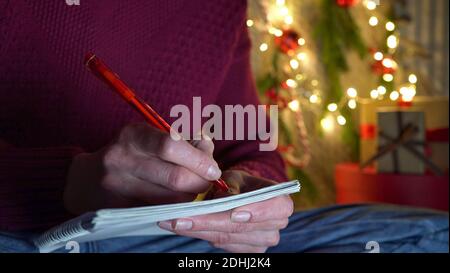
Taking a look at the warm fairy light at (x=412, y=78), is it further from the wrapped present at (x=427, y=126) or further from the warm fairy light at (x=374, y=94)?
the wrapped present at (x=427, y=126)

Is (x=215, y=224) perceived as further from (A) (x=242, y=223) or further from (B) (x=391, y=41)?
(B) (x=391, y=41)

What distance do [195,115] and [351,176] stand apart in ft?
2.46

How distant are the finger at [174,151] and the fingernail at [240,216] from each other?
0.03 metres

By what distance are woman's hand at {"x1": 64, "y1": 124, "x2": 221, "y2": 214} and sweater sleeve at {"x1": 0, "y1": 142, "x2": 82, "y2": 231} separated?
0.06 meters

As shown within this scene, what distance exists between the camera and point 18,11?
501 millimetres

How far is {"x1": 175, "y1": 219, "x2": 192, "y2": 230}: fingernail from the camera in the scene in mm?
379

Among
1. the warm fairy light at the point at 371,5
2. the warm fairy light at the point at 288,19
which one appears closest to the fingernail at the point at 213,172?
the warm fairy light at the point at 288,19

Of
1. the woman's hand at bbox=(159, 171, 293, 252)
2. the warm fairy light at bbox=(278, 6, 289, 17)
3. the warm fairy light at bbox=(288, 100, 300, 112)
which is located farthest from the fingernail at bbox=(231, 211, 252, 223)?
the warm fairy light at bbox=(278, 6, 289, 17)

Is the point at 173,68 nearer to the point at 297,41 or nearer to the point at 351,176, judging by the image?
the point at 351,176

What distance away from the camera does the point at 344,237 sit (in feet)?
1.66

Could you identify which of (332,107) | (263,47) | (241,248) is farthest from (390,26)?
(241,248)

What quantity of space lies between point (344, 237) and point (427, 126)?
792 mm

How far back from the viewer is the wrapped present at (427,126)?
1164 millimetres
